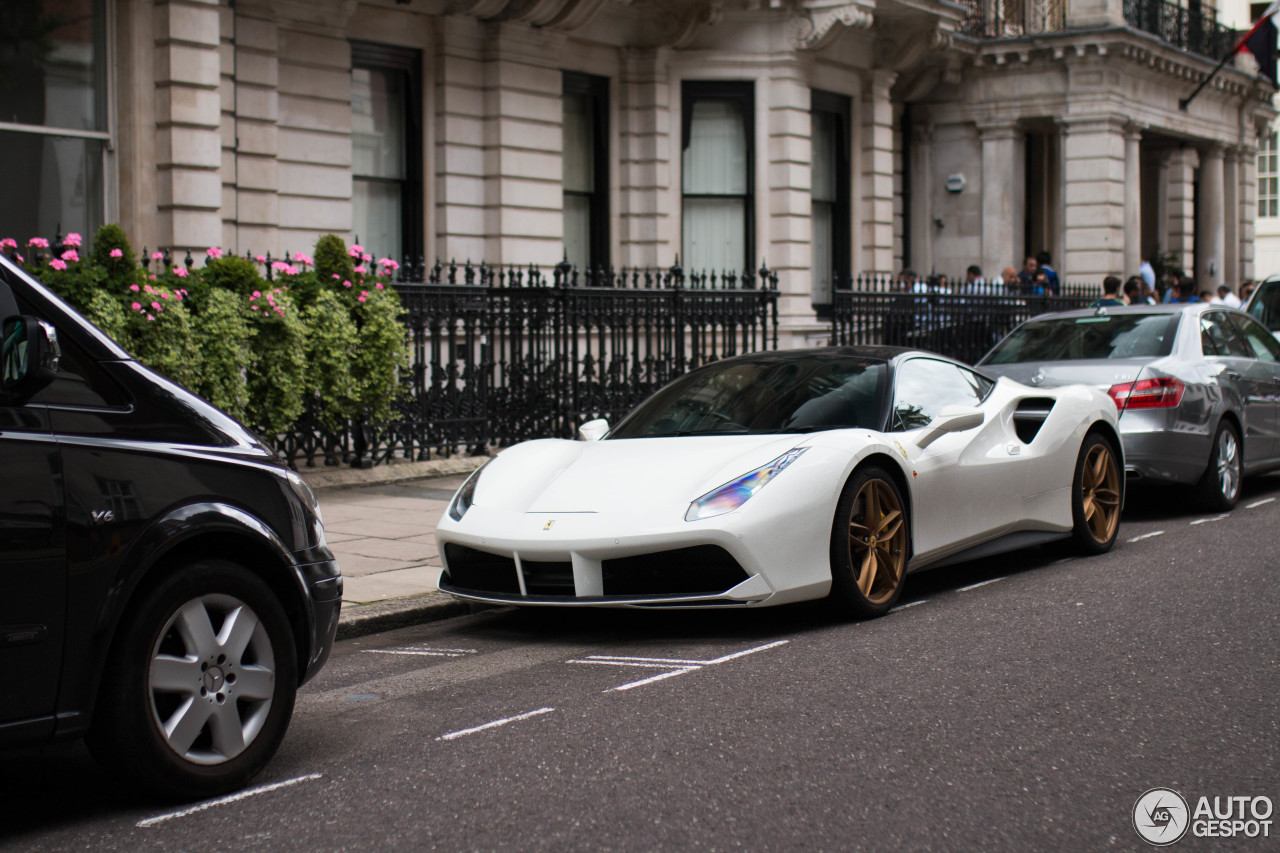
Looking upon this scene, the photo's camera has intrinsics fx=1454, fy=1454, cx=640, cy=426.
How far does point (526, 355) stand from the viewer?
14.0 metres

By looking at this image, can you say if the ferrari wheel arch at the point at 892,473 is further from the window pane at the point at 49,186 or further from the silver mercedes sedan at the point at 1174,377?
the window pane at the point at 49,186

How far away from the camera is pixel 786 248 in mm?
20797

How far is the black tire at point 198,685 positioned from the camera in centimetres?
407

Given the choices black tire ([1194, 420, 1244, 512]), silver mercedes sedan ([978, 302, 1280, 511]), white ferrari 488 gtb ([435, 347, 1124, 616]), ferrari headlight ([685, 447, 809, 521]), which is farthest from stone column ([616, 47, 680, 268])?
ferrari headlight ([685, 447, 809, 521])

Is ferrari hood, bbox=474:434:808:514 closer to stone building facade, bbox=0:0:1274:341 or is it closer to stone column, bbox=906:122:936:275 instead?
stone building facade, bbox=0:0:1274:341

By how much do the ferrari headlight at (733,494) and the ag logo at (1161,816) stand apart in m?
2.49

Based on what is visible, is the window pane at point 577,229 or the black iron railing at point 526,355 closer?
the black iron railing at point 526,355

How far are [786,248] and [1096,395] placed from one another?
1207cm

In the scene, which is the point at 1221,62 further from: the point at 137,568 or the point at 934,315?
the point at 137,568

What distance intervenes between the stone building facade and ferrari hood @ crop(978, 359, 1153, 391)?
25.3ft

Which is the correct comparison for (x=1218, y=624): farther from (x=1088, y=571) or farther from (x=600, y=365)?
(x=600, y=365)

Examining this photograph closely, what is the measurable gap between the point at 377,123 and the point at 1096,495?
11467 millimetres

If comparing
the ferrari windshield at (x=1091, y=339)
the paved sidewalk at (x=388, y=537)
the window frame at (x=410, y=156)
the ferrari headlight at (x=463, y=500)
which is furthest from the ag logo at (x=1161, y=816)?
the window frame at (x=410, y=156)

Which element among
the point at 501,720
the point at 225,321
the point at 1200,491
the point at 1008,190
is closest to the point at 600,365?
the point at 225,321
